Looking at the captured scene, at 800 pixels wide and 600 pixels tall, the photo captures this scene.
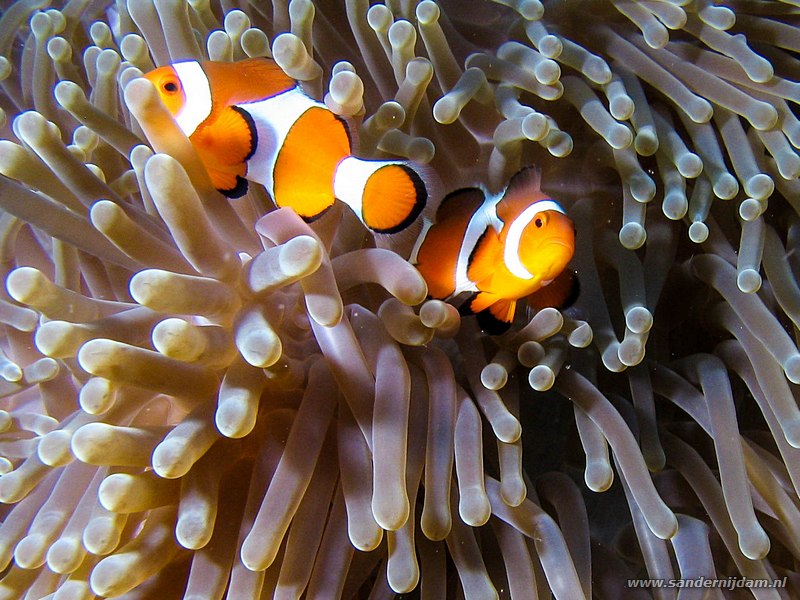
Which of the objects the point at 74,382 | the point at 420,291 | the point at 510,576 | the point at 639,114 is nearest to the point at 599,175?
the point at 639,114

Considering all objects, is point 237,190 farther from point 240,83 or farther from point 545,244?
point 545,244

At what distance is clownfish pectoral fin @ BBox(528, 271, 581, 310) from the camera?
41.0 inches

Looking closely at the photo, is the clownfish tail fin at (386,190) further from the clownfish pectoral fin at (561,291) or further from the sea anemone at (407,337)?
the clownfish pectoral fin at (561,291)

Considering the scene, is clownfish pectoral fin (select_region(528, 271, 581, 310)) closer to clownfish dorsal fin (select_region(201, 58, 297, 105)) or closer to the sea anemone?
the sea anemone

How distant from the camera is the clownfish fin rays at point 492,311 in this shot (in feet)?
3.30

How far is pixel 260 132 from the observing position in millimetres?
945

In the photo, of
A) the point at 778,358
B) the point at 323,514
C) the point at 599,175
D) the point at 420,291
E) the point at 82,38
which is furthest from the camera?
the point at 82,38

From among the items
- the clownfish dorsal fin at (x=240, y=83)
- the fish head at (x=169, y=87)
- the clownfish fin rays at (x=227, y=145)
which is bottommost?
the clownfish fin rays at (x=227, y=145)

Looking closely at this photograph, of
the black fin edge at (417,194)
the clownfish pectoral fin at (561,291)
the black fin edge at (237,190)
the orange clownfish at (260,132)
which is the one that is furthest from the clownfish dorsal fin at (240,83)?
the clownfish pectoral fin at (561,291)

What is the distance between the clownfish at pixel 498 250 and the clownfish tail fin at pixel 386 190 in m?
0.10

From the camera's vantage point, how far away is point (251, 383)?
0.94 metres

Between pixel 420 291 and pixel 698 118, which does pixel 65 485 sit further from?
pixel 698 118

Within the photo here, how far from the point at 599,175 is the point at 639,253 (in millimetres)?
170

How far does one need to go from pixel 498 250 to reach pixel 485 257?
20 mm
